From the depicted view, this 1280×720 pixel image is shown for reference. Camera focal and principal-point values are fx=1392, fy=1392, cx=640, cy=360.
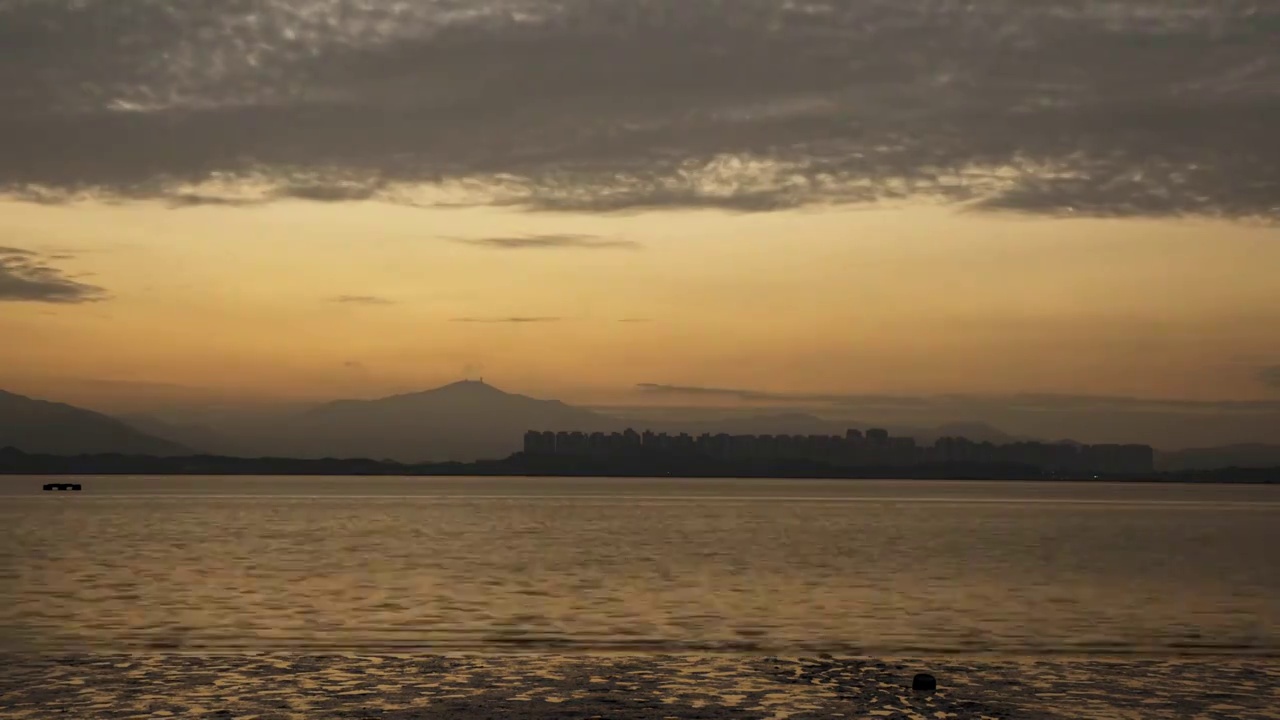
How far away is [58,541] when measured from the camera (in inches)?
4166

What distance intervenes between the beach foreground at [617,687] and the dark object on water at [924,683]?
0.97ft

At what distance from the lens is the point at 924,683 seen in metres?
32.0

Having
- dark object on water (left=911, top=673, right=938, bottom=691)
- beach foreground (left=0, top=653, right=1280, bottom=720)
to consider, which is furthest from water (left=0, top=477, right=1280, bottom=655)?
dark object on water (left=911, top=673, right=938, bottom=691)

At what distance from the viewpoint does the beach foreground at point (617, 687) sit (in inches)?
1138

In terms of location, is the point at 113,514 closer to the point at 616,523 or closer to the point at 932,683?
the point at 616,523

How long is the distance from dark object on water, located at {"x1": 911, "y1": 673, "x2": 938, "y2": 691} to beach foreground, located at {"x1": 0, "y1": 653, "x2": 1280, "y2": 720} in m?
0.30

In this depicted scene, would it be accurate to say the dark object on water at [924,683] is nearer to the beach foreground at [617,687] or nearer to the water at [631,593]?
the beach foreground at [617,687]

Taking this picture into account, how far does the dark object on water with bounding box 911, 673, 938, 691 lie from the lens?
3191 cm

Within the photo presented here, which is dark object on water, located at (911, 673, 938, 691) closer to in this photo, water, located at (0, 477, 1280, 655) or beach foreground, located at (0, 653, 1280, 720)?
beach foreground, located at (0, 653, 1280, 720)

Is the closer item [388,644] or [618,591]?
[388,644]

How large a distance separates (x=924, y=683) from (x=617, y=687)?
7065 millimetres

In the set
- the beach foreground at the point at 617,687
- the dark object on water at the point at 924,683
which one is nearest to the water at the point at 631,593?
the beach foreground at the point at 617,687

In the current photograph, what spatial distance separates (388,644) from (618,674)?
1047 cm

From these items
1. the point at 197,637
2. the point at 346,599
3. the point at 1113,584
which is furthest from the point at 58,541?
the point at 1113,584
